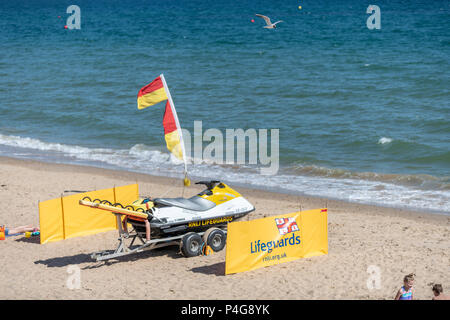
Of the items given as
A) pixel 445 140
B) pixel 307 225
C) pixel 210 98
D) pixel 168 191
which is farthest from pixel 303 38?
pixel 307 225

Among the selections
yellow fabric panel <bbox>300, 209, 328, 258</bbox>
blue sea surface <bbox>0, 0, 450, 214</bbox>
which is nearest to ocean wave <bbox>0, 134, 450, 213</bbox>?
blue sea surface <bbox>0, 0, 450, 214</bbox>

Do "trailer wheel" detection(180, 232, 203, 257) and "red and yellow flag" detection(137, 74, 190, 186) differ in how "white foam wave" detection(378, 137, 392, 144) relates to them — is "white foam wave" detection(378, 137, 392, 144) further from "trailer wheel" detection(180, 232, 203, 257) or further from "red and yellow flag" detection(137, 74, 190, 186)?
"red and yellow flag" detection(137, 74, 190, 186)

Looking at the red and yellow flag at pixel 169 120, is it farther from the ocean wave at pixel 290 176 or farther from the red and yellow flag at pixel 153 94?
the ocean wave at pixel 290 176

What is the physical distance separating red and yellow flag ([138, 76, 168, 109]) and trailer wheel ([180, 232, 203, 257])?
3.04 m

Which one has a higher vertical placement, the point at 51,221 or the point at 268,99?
the point at 268,99

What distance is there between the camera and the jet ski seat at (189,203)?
1290cm

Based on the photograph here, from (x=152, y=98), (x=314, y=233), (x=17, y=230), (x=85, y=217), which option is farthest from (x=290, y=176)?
(x=17, y=230)

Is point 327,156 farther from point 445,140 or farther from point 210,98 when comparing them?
point 210,98

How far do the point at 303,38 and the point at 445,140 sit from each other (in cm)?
3461

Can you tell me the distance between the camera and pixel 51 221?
47.2 ft

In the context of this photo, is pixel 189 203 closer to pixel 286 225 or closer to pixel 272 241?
pixel 272 241

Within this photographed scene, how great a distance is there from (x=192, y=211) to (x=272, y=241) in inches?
75.4

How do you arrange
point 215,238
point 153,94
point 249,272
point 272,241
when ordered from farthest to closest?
point 215,238 → point 153,94 → point 272,241 → point 249,272

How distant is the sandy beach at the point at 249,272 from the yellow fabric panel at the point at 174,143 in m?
2.34
